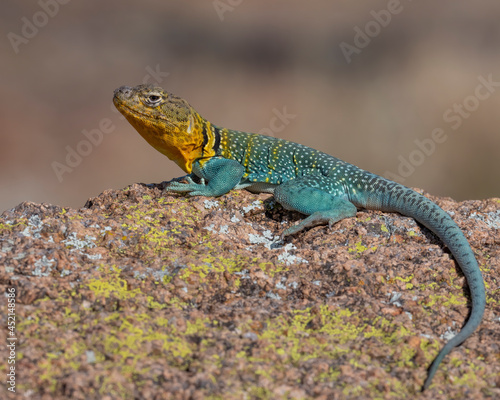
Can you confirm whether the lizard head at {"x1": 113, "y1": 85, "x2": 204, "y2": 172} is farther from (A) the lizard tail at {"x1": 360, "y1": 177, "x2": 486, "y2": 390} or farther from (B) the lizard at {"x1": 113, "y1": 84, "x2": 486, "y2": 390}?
(A) the lizard tail at {"x1": 360, "y1": 177, "x2": 486, "y2": 390}

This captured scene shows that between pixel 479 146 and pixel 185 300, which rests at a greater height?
pixel 479 146

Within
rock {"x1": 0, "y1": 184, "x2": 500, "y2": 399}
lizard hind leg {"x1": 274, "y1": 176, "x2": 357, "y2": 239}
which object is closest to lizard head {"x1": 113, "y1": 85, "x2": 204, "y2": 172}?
rock {"x1": 0, "y1": 184, "x2": 500, "y2": 399}

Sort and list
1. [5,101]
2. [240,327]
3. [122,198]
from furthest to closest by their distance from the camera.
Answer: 1. [5,101]
2. [122,198]
3. [240,327]

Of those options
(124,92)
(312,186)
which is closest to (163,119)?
(124,92)

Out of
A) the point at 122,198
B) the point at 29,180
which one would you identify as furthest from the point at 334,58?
the point at 122,198

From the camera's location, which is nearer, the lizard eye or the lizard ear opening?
the lizard eye

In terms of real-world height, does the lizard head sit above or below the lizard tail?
below

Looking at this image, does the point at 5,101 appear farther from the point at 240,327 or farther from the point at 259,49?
the point at 240,327
